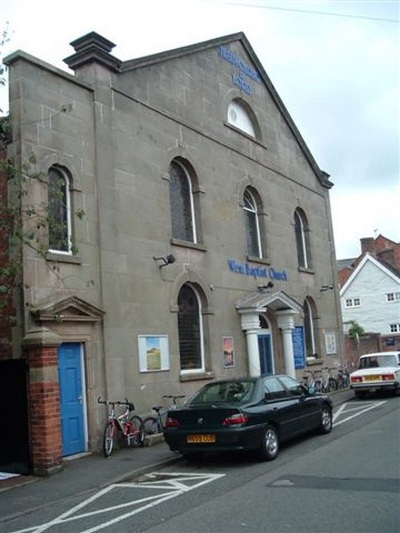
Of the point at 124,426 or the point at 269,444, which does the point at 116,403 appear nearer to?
the point at 124,426

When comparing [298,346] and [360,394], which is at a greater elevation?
[298,346]

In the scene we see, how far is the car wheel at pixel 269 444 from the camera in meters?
10.1

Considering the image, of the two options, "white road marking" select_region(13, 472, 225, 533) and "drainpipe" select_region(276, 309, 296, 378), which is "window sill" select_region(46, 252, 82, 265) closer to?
"white road marking" select_region(13, 472, 225, 533)

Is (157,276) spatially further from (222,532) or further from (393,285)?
(393,285)

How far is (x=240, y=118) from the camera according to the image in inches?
819

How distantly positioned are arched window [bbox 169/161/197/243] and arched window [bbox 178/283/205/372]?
1.52m

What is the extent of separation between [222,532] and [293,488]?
2044 mm

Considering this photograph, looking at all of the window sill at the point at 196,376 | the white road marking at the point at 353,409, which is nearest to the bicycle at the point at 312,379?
the white road marking at the point at 353,409

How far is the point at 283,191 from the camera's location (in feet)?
74.3

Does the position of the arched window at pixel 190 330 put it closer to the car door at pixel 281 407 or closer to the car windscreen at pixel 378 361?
the car door at pixel 281 407

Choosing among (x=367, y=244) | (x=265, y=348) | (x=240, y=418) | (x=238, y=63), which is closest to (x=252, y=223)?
(x=265, y=348)

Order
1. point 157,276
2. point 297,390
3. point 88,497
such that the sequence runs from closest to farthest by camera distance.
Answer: point 88,497 < point 297,390 < point 157,276

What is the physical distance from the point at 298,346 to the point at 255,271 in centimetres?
417

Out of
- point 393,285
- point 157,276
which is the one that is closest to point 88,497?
point 157,276
